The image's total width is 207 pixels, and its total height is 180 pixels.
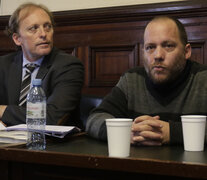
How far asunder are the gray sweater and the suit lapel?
728mm

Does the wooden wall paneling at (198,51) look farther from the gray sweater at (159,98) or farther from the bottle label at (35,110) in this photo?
the bottle label at (35,110)

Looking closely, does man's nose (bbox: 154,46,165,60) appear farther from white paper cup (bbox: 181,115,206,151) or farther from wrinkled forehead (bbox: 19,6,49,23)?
wrinkled forehead (bbox: 19,6,49,23)

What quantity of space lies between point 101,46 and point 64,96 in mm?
665

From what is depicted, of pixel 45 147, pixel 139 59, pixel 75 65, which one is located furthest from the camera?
pixel 139 59

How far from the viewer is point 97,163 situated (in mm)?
949

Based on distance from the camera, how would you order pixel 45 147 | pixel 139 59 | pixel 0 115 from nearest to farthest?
pixel 45 147
pixel 0 115
pixel 139 59

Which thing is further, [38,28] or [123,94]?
[38,28]

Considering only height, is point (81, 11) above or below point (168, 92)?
above

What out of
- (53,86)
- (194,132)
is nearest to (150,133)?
(194,132)

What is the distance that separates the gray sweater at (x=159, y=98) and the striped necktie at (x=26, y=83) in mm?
676

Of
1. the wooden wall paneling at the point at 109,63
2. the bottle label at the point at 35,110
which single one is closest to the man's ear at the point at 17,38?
the wooden wall paneling at the point at 109,63

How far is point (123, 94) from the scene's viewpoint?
1729mm

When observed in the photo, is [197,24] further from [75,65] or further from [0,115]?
[0,115]

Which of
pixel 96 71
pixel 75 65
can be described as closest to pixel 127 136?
pixel 75 65
